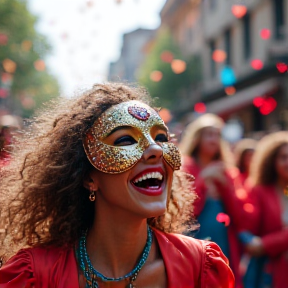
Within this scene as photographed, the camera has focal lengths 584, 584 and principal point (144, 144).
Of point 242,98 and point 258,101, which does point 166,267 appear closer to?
point 258,101

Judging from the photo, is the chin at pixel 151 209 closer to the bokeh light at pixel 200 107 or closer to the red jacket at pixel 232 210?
the red jacket at pixel 232 210

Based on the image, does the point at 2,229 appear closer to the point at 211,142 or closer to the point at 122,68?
the point at 211,142

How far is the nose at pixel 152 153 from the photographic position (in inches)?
104

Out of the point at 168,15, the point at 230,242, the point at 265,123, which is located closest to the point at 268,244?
the point at 230,242

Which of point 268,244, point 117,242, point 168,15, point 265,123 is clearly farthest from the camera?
point 168,15

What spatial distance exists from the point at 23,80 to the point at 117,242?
27.9 meters

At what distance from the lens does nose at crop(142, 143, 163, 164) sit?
8.65ft

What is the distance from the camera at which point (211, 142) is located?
5.57m

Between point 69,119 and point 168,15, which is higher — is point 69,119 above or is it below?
below

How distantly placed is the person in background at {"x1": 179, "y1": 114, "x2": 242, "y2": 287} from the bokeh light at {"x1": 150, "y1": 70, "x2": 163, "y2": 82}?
85.3ft

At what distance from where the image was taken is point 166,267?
270cm

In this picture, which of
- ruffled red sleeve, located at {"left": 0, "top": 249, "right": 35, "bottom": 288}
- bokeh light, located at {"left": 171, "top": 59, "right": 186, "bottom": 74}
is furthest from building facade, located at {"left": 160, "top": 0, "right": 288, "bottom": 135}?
ruffled red sleeve, located at {"left": 0, "top": 249, "right": 35, "bottom": 288}

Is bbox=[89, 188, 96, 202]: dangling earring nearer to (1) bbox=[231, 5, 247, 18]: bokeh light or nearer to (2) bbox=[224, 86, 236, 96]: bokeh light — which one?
(1) bbox=[231, 5, 247, 18]: bokeh light

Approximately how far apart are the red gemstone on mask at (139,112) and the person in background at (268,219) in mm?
2582
